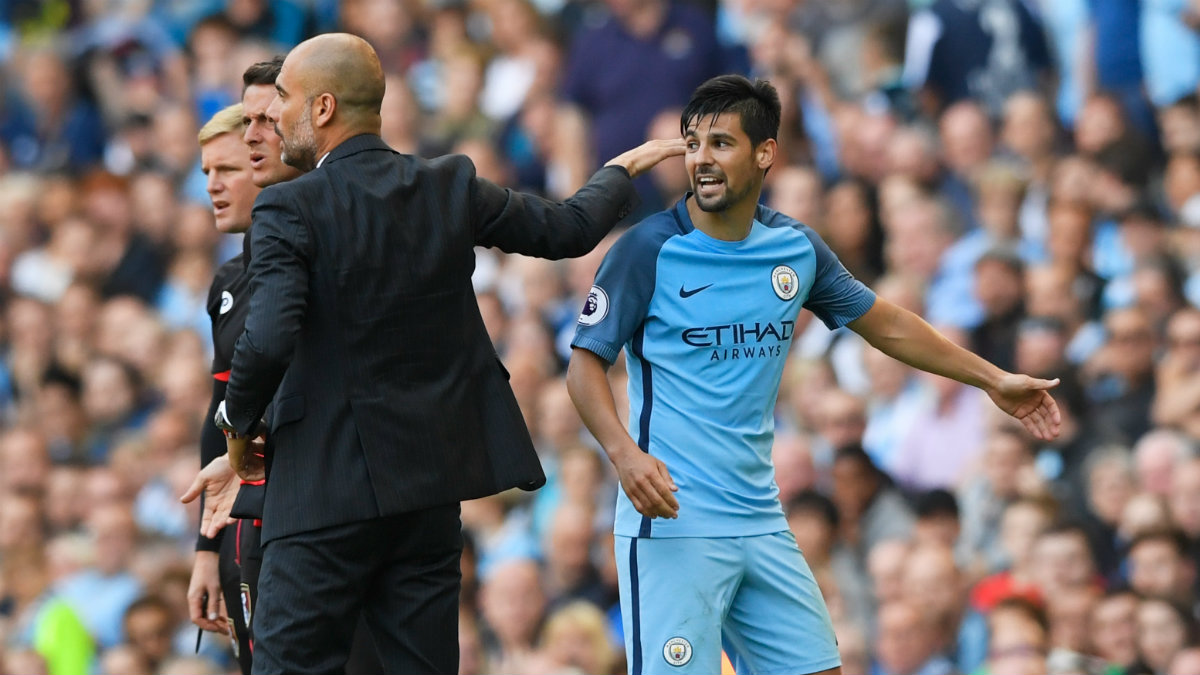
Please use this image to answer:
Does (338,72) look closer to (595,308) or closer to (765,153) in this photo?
(595,308)

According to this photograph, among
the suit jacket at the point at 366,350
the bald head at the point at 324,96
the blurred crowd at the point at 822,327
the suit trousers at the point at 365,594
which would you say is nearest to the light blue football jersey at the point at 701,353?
the suit jacket at the point at 366,350

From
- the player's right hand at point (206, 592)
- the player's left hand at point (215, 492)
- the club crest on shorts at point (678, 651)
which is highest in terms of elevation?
the player's left hand at point (215, 492)

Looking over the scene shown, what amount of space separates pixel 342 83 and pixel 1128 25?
19.0 feet

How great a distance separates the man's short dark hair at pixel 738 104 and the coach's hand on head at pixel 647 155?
2.0 inches

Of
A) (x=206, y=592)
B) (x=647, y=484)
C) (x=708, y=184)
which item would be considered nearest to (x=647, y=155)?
(x=708, y=184)

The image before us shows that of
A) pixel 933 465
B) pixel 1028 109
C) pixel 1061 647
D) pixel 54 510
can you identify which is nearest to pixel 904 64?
pixel 1028 109

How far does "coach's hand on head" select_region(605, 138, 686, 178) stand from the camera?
200 inches

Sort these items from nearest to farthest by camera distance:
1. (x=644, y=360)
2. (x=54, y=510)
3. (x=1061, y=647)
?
(x=644, y=360)
(x=1061, y=647)
(x=54, y=510)

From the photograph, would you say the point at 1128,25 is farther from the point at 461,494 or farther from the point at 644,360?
the point at 461,494

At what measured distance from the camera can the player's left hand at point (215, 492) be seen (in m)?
5.16

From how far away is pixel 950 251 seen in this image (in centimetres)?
912

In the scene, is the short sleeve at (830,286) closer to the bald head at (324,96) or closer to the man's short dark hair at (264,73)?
the bald head at (324,96)

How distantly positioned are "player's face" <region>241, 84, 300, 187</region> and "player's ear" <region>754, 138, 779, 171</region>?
135 cm

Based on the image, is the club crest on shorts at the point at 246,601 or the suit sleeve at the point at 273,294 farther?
the club crest on shorts at the point at 246,601
